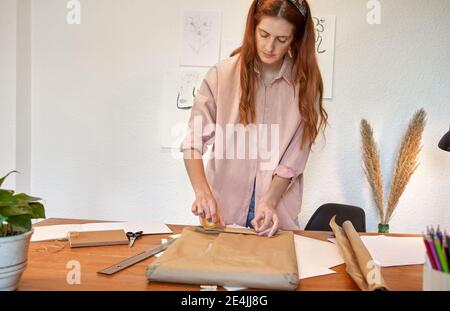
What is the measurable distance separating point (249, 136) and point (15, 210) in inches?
35.5

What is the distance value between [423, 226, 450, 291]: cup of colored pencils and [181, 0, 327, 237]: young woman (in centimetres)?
74

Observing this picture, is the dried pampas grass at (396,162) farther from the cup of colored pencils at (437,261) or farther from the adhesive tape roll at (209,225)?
the cup of colored pencils at (437,261)

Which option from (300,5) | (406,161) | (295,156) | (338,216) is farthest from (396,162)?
(300,5)

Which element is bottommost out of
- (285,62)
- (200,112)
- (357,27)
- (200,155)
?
(200,155)

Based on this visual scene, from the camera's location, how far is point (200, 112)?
139 centimetres

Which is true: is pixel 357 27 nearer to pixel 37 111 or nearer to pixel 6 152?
pixel 37 111

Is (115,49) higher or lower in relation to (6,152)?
higher

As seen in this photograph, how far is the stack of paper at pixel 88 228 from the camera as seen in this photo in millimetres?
1040

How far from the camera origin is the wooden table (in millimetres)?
721

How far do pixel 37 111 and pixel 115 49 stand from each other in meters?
0.70

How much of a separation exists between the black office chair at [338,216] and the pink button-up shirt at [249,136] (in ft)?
1.25
